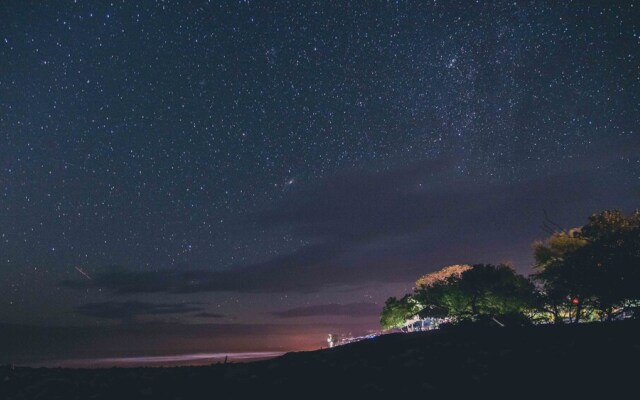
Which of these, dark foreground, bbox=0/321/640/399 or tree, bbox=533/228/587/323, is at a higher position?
tree, bbox=533/228/587/323

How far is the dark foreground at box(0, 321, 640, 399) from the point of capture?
1229 cm

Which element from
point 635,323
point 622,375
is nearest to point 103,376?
point 622,375

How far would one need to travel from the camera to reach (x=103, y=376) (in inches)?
877

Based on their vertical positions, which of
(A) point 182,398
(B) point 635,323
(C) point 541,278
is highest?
(C) point 541,278

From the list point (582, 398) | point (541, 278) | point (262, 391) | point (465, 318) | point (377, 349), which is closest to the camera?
point (582, 398)

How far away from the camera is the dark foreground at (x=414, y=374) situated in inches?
484

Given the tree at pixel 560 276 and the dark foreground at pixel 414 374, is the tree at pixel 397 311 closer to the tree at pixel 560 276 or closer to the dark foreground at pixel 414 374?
the tree at pixel 560 276

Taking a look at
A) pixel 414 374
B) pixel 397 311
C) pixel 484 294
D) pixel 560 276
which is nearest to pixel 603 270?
pixel 560 276

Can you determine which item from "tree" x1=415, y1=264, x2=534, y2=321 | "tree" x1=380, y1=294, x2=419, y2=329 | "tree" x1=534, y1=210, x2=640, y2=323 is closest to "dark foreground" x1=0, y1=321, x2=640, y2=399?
"tree" x1=534, y1=210, x2=640, y2=323

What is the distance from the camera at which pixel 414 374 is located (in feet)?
48.9

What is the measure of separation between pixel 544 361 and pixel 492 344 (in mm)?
3967

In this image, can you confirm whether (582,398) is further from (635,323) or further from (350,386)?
(635,323)

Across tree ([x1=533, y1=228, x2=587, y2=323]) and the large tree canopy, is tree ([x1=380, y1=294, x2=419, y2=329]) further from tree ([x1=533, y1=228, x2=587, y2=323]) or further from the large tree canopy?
tree ([x1=533, y1=228, x2=587, y2=323])

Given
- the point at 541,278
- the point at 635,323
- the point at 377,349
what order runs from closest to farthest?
the point at 635,323, the point at 377,349, the point at 541,278
